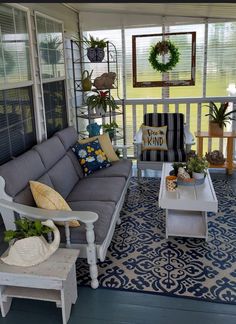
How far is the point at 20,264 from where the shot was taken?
2.05 meters

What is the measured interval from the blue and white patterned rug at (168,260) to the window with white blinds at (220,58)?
2.17 m

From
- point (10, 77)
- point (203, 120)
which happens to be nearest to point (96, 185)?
point (10, 77)

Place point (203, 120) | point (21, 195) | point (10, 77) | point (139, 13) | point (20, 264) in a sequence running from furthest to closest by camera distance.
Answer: point (203, 120) → point (139, 13) → point (10, 77) → point (21, 195) → point (20, 264)

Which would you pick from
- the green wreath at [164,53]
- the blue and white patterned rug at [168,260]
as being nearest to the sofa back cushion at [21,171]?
the blue and white patterned rug at [168,260]

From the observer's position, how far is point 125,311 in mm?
2154

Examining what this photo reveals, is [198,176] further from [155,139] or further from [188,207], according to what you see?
[155,139]

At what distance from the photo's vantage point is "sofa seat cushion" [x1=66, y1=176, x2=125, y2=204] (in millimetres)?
2984

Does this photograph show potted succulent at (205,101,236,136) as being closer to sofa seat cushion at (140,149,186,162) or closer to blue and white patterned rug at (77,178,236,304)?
sofa seat cushion at (140,149,186,162)

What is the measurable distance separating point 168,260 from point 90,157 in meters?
1.50

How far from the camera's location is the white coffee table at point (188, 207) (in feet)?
9.23

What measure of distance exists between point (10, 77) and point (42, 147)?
28.1 inches

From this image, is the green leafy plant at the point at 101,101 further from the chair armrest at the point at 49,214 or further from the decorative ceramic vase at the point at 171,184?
the chair armrest at the point at 49,214

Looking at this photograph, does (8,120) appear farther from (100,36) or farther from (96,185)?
(100,36)

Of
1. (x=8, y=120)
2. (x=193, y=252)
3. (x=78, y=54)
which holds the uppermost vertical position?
(x=78, y=54)
